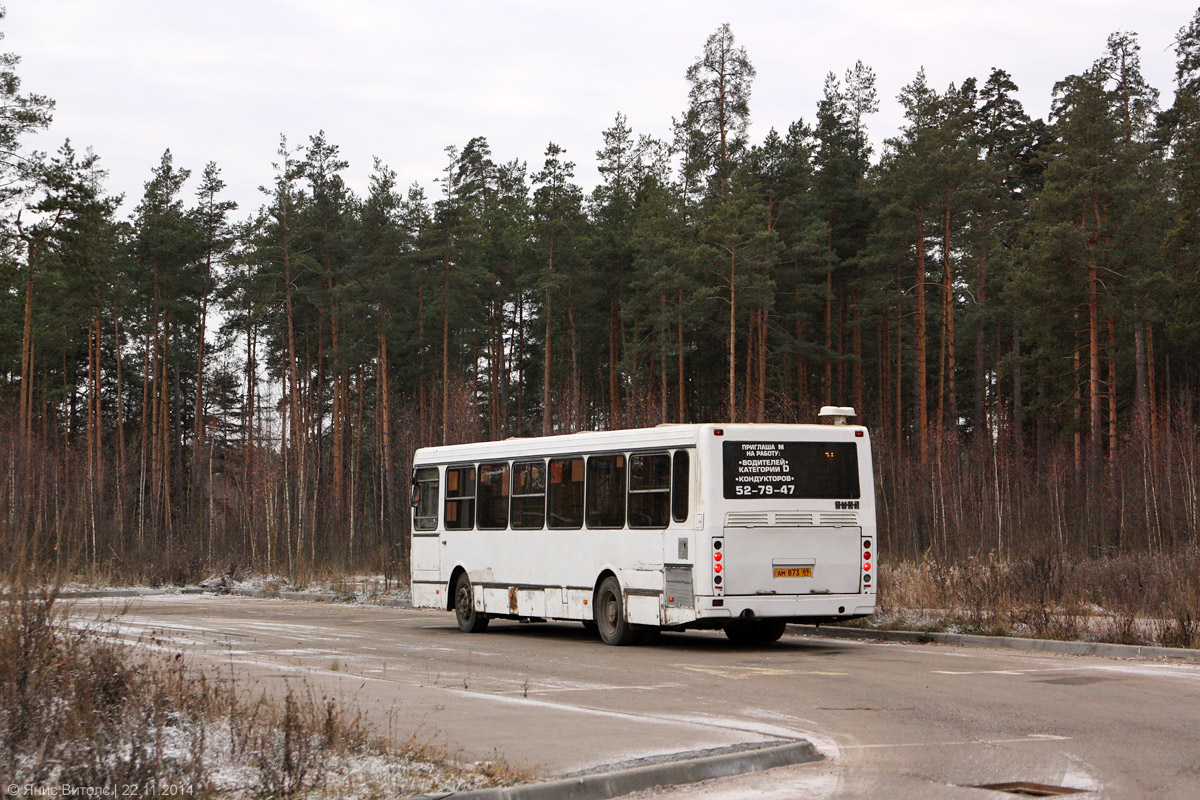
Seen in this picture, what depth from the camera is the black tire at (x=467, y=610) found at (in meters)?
23.4

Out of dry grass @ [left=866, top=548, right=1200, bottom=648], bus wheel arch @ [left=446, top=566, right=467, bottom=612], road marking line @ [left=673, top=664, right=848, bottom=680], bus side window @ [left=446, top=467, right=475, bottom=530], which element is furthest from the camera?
bus wheel arch @ [left=446, top=566, right=467, bottom=612]

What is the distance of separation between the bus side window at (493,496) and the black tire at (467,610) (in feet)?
3.87

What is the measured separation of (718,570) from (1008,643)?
4503mm

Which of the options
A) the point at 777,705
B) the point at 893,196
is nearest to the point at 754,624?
the point at 777,705

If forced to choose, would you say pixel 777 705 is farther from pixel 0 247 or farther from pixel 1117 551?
pixel 0 247

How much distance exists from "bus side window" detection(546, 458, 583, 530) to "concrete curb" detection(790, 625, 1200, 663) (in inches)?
187

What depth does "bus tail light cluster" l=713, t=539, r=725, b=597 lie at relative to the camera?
18.3 metres

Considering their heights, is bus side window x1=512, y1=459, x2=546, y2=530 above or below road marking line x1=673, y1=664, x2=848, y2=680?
above

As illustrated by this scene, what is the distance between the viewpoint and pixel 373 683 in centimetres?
1395

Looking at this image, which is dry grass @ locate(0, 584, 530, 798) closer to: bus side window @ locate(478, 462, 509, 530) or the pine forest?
bus side window @ locate(478, 462, 509, 530)

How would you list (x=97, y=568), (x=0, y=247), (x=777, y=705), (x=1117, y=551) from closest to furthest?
(x=777, y=705), (x=1117, y=551), (x=0, y=247), (x=97, y=568)

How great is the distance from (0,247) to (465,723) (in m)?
33.8

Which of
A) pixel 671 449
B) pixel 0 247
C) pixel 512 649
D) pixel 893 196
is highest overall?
pixel 893 196

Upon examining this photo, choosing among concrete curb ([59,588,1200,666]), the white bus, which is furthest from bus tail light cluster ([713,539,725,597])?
concrete curb ([59,588,1200,666])
